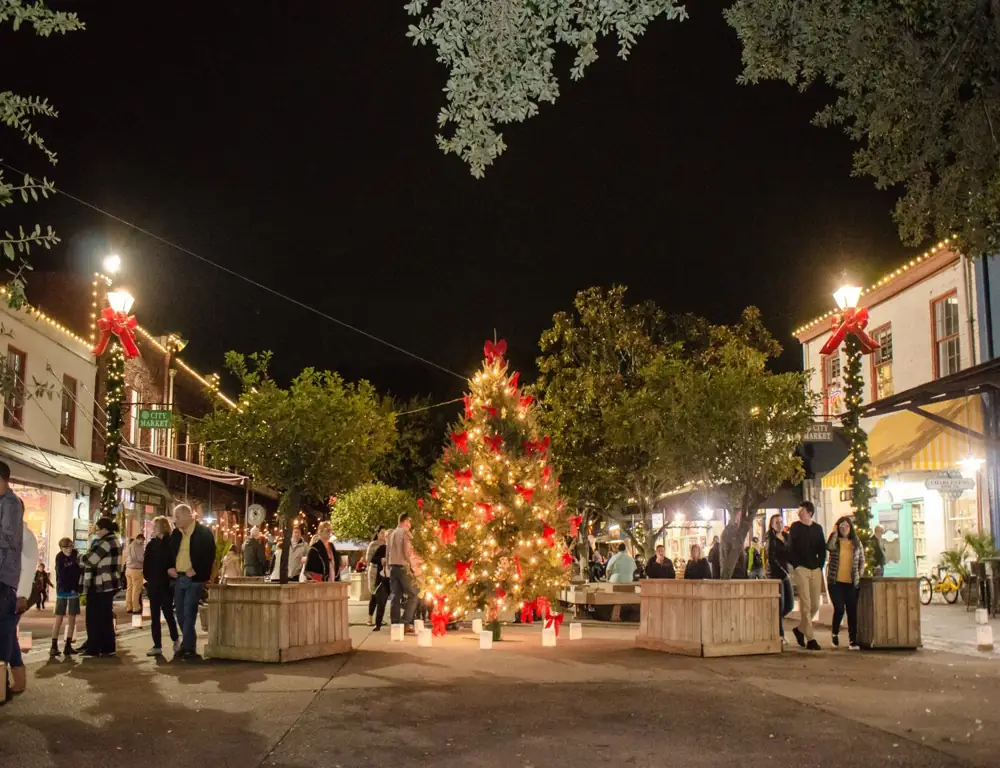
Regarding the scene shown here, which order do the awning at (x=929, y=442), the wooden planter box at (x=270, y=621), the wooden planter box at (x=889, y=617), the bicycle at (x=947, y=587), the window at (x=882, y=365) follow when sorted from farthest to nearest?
the window at (x=882, y=365)
the bicycle at (x=947, y=587)
the awning at (x=929, y=442)
the wooden planter box at (x=889, y=617)
the wooden planter box at (x=270, y=621)

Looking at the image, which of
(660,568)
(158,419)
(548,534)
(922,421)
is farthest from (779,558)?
(158,419)

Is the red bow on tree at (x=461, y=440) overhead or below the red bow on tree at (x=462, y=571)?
overhead

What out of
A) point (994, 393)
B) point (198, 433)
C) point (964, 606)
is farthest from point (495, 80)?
point (198, 433)

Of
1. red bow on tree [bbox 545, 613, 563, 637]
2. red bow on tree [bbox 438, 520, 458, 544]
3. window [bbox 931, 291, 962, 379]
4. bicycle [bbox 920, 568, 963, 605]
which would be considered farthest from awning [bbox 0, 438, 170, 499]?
window [bbox 931, 291, 962, 379]

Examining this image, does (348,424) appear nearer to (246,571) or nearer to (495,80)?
(246,571)

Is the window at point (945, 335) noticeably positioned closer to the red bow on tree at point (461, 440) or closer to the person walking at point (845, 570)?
the person walking at point (845, 570)

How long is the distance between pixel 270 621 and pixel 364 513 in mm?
35575

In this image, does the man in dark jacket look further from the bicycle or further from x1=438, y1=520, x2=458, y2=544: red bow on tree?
the bicycle

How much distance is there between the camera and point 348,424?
2617cm

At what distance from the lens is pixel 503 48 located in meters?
7.45

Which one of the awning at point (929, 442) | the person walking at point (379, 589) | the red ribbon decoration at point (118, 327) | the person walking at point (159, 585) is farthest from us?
the awning at point (929, 442)

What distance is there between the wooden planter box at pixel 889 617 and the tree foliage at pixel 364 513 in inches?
1352

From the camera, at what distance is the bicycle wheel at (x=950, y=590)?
69.6 ft

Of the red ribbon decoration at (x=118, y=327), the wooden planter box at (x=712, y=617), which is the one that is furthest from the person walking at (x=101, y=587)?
the wooden planter box at (x=712, y=617)
